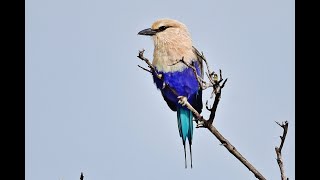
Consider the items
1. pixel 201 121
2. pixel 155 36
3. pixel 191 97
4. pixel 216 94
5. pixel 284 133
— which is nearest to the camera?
pixel 284 133

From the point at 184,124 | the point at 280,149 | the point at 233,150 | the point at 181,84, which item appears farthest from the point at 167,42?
the point at 280,149

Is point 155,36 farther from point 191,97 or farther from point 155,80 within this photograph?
point 191,97

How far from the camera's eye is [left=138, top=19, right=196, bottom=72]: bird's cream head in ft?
A: 15.0

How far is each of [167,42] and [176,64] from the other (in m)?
0.26

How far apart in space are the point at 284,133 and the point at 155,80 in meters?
1.83

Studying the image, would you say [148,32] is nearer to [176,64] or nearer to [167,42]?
[167,42]

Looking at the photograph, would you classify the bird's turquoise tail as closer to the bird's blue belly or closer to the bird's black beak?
the bird's blue belly

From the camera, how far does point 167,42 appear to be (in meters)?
4.60

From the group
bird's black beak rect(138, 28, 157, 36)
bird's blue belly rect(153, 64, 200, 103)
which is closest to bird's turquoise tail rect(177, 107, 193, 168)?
bird's blue belly rect(153, 64, 200, 103)

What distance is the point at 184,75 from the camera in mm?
4852

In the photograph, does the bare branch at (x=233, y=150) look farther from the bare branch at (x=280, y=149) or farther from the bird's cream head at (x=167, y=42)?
the bird's cream head at (x=167, y=42)

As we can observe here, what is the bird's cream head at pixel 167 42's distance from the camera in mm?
4566
